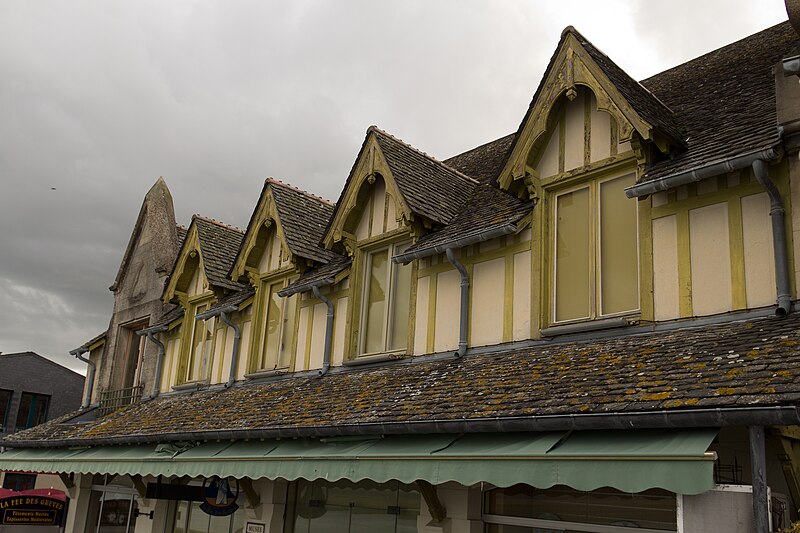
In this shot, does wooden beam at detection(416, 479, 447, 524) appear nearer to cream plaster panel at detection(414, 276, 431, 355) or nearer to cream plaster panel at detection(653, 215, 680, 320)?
cream plaster panel at detection(414, 276, 431, 355)

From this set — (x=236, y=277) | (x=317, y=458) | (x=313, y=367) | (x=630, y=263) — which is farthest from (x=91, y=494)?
(x=630, y=263)

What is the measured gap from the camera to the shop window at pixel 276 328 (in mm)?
13141

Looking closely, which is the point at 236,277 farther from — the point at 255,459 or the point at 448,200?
the point at 255,459

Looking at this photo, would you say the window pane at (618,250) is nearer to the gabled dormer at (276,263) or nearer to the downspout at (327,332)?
the downspout at (327,332)

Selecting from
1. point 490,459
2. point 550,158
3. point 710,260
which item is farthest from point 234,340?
point 710,260

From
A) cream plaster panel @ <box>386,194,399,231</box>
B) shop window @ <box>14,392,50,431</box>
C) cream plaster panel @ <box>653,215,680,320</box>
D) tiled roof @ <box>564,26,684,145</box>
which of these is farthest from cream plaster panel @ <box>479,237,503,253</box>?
shop window @ <box>14,392,50,431</box>

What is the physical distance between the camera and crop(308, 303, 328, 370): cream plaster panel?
481 inches

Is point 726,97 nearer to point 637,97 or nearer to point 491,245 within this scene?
point 637,97

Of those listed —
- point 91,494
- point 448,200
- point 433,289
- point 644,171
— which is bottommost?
point 91,494

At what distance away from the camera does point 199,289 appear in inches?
632

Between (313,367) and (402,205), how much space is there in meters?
3.10

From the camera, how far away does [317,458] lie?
26.5 feet

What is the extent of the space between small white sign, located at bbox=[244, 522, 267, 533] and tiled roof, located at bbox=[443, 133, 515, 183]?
5897mm

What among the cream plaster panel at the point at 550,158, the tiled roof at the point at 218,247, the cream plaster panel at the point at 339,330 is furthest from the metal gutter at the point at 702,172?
the tiled roof at the point at 218,247
